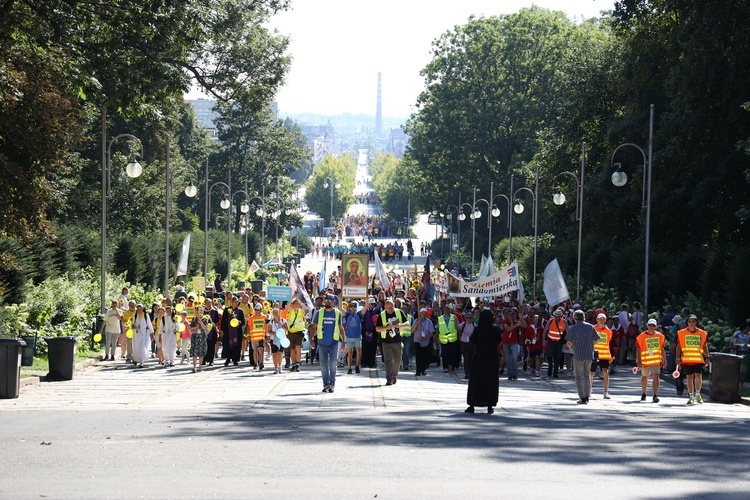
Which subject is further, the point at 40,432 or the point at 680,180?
the point at 680,180

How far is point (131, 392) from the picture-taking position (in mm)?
22688

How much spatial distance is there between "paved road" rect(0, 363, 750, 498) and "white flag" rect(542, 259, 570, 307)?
9.91m

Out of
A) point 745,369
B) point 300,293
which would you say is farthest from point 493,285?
point 745,369

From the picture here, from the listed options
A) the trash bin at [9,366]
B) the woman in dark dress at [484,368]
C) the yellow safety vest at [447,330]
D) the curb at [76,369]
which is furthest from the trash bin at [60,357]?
the woman in dark dress at [484,368]

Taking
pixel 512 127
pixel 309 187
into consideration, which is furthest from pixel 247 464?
pixel 309 187

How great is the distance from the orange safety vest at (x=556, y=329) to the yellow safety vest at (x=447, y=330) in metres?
2.30

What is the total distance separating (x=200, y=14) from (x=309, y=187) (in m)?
170

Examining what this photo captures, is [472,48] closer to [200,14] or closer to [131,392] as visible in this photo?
[200,14]

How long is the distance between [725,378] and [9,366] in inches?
521

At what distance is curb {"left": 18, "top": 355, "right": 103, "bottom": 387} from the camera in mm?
23719

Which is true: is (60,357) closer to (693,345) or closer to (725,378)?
(693,345)

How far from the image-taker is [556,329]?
27.1 m

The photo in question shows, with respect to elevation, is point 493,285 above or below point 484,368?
above

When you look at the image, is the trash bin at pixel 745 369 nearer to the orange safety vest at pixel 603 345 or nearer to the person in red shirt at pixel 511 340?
the orange safety vest at pixel 603 345
